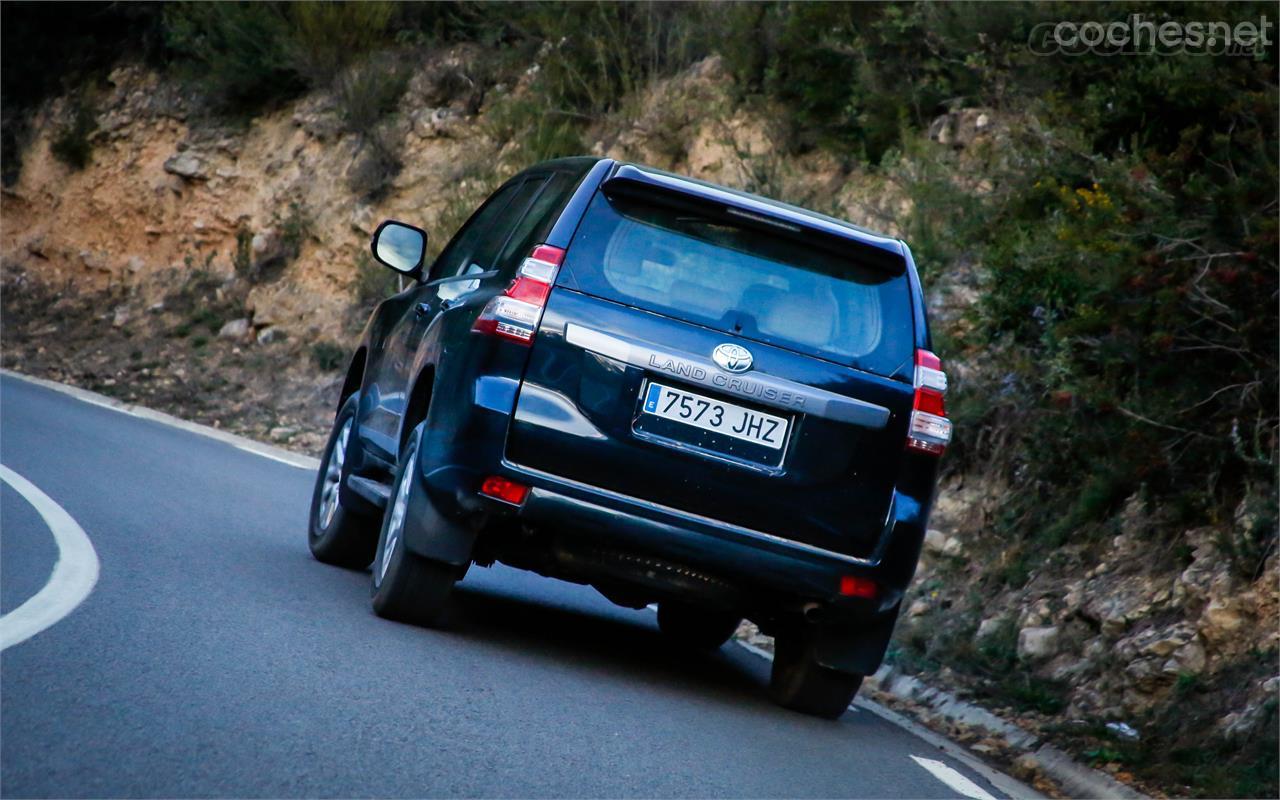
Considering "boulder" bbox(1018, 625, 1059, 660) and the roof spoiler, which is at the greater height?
the roof spoiler

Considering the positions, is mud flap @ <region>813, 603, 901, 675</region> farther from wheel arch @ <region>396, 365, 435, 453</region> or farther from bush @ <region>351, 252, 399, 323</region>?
bush @ <region>351, 252, 399, 323</region>

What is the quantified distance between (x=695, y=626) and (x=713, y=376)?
109 inches

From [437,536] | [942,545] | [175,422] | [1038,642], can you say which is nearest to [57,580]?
[437,536]

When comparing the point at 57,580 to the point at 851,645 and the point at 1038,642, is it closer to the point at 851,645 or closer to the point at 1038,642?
the point at 851,645

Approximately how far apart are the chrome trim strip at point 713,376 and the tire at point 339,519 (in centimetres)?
258

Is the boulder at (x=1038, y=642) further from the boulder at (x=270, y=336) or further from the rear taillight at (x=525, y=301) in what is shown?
the boulder at (x=270, y=336)

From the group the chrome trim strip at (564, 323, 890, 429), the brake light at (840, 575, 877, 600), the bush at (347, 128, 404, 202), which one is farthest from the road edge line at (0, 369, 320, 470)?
the brake light at (840, 575, 877, 600)

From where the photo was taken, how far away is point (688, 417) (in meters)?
6.33

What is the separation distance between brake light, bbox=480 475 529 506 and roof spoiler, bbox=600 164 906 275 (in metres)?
1.19

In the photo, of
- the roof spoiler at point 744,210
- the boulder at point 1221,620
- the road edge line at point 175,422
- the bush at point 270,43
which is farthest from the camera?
the bush at point 270,43

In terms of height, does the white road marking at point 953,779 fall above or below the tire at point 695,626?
above

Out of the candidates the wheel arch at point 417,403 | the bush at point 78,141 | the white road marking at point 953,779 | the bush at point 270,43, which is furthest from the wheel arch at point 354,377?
the bush at point 78,141

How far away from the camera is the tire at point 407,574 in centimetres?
677

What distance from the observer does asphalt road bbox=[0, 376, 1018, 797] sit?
14.6ft
